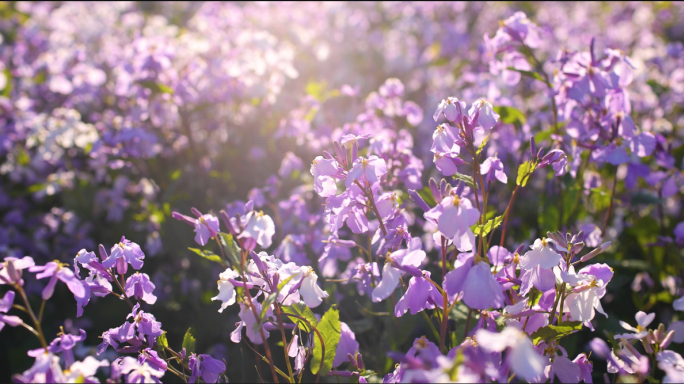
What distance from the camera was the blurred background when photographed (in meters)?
2.11

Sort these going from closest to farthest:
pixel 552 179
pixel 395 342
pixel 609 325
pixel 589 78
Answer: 1. pixel 395 342
2. pixel 589 78
3. pixel 609 325
4. pixel 552 179

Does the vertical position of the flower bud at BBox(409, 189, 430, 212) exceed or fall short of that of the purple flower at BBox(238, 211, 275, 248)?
it exceeds it

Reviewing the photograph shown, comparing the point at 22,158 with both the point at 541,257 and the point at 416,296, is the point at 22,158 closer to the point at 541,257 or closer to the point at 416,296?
the point at 416,296

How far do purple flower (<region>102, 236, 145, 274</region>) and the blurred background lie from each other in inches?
25.6

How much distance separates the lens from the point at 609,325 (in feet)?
5.66

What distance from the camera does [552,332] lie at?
3.24ft

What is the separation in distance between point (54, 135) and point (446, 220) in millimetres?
2604

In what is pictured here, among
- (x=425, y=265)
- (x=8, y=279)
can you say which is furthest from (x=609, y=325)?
(x=8, y=279)

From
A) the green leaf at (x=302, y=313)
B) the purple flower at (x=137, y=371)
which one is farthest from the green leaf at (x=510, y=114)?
the purple flower at (x=137, y=371)

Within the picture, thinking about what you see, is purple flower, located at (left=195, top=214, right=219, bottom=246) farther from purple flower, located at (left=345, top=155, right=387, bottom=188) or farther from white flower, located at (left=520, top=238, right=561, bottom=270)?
white flower, located at (left=520, top=238, right=561, bottom=270)

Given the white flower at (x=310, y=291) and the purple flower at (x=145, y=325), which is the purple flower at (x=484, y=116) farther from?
the purple flower at (x=145, y=325)

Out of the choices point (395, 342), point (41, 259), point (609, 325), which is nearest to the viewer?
point (395, 342)

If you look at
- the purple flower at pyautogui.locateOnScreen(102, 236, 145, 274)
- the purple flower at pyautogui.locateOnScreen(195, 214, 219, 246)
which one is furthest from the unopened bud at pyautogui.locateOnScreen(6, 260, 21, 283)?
the purple flower at pyautogui.locateOnScreen(195, 214, 219, 246)

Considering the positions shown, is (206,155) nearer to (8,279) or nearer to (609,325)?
(8,279)
